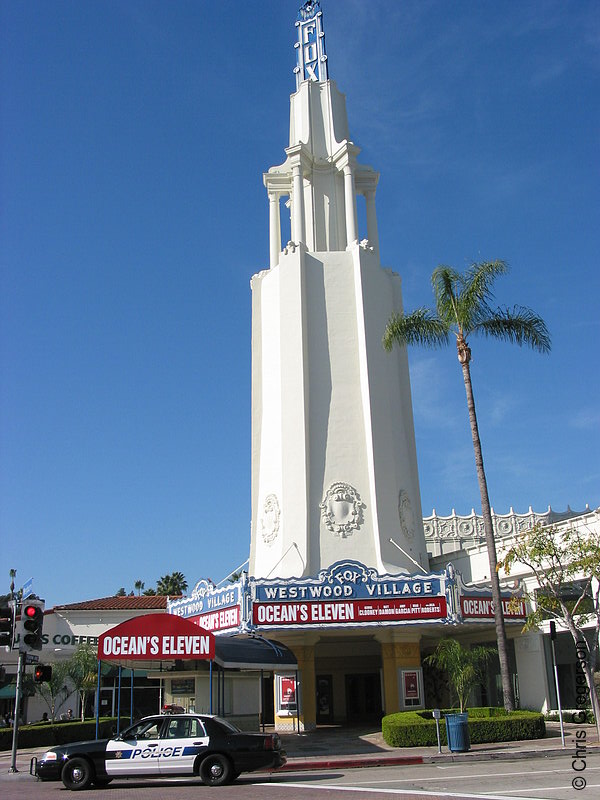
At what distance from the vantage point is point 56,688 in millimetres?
38156

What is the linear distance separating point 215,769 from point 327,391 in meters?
23.1

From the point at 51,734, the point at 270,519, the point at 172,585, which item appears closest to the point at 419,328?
the point at 270,519

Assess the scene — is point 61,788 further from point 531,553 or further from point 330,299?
point 330,299

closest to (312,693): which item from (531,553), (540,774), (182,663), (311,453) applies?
(182,663)

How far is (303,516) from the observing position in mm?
35312

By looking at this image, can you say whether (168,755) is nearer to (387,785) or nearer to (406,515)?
(387,785)

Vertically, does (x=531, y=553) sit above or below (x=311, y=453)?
below

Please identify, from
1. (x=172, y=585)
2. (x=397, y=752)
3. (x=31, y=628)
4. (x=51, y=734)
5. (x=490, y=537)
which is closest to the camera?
(x=31, y=628)

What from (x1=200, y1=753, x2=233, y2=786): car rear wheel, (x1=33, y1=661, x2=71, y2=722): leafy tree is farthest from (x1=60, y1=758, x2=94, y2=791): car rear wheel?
(x1=33, y1=661, x2=71, y2=722): leafy tree

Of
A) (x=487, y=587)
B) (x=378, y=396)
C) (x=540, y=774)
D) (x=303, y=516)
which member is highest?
(x=378, y=396)

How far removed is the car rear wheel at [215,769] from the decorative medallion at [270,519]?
1969 centimetres

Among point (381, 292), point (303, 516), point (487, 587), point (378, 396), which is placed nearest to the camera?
point (487, 587)

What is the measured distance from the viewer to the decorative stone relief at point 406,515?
36.6 metres

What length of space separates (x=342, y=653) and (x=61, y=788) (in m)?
22.1
